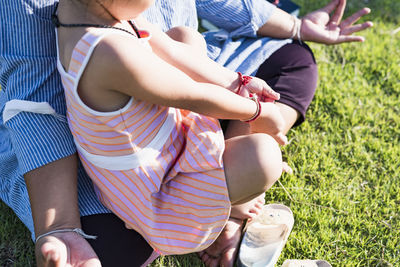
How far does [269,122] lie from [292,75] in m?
0.46

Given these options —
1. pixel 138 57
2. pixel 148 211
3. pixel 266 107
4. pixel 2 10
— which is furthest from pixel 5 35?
pixel 266 107

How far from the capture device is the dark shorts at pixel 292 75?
1643mm

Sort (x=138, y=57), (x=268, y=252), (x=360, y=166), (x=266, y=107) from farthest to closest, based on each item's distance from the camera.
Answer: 1. (x=360, y=166)
2. (x=268, y=252)
3. (x=266, y=107)
4. (x=138, y=57)

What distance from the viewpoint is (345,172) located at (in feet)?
5.57

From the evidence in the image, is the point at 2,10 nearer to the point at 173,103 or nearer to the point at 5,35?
the point at 5,35

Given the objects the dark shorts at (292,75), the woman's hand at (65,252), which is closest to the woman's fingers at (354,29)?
the dark shorts at (292,75)

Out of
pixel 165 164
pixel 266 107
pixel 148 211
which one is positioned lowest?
pixel 148 211

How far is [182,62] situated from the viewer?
4.03ft

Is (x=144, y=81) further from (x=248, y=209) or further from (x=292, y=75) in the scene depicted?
(x=292, y=75)

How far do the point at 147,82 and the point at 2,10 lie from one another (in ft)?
1.63

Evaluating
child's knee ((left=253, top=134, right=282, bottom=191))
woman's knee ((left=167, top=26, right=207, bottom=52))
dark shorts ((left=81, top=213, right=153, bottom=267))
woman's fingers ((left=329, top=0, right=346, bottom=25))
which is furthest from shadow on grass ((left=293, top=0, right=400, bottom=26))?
dark shorts ((left=81, top=213, right=153, bottom=267))

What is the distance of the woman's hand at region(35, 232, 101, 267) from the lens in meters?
1.05

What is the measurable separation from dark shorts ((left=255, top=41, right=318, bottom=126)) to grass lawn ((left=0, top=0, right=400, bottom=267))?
20 centimetres

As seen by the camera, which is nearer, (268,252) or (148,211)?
(148,211)
